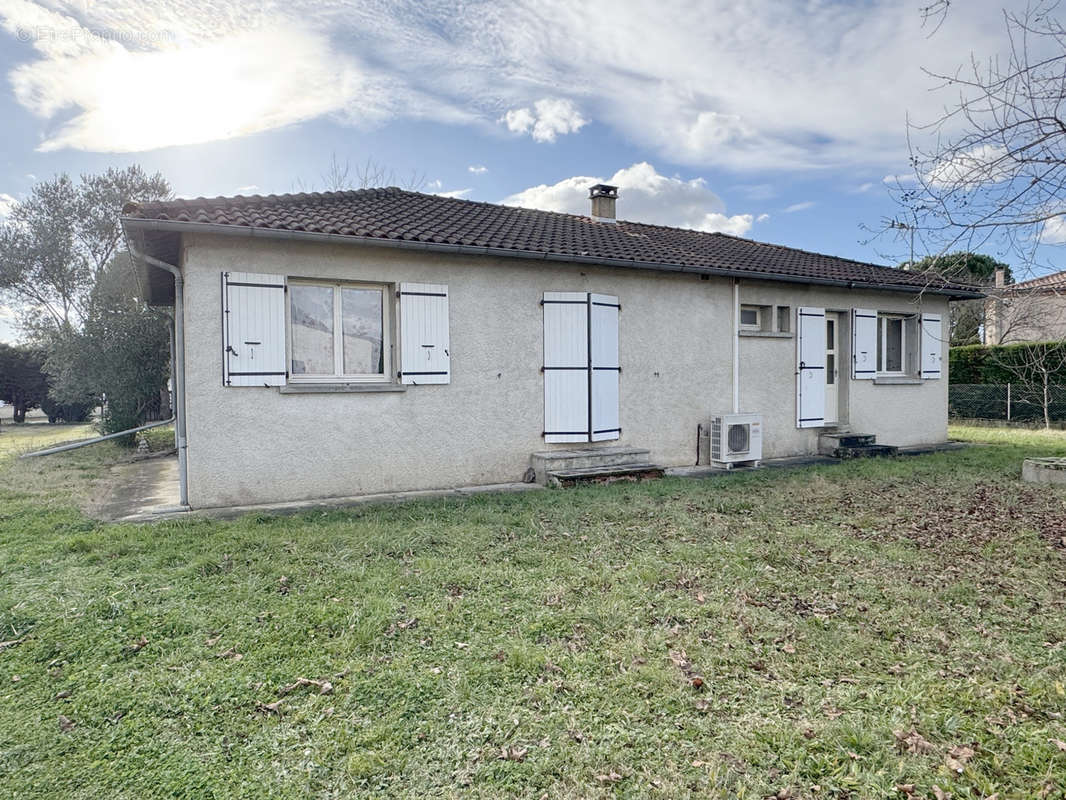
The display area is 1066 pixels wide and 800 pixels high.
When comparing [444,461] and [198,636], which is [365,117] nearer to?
[444,461]

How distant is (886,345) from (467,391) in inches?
333

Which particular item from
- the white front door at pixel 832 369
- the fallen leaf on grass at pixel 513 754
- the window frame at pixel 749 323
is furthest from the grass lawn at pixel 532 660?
the white front door at pixel 832 369

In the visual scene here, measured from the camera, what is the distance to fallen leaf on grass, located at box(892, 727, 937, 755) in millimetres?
2240

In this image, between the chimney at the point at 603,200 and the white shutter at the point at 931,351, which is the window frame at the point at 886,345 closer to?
the white shutter at the point at 931,351

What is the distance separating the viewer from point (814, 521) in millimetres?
5672

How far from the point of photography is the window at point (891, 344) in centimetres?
1119

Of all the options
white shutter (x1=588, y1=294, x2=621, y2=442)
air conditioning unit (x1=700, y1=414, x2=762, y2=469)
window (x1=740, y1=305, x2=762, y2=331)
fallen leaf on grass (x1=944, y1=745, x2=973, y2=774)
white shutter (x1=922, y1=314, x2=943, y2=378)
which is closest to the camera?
fallen leaf on grass (x1=944, y1=745, x2=973, y2=774)

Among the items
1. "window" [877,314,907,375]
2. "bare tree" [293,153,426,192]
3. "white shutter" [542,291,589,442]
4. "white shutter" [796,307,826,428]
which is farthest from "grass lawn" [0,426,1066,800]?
"bare tree" [293,153,426,192]

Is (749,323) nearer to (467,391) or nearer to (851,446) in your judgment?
(851,446)

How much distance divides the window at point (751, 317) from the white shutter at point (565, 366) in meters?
3.20

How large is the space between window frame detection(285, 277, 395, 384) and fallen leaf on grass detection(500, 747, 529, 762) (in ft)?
17.7

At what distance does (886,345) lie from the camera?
1133cm

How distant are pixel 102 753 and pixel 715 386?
849cm

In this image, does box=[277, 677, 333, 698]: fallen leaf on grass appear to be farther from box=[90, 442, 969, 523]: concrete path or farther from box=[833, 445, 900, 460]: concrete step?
box=[833, 445, 900, 460]: concrete step
